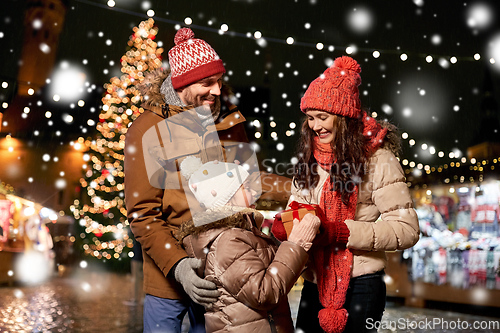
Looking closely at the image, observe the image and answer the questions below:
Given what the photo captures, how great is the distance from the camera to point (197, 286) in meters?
2.02

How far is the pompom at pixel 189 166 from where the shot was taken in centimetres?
217

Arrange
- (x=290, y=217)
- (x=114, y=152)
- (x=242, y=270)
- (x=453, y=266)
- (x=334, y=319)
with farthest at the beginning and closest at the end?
(x=114, y=152), (x=453, y=266), (x=334, y=319), (x=290, y=217), (x=242, y=270)

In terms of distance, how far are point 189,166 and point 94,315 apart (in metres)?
5.47

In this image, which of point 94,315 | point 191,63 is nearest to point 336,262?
point 191,63

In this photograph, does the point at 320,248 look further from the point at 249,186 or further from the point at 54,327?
the point at 54,327

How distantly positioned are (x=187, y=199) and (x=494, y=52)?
5834 mm

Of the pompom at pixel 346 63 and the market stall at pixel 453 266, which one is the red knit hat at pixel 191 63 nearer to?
the pompom at pixel 346 63

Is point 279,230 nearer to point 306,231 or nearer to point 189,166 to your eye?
point 306,231

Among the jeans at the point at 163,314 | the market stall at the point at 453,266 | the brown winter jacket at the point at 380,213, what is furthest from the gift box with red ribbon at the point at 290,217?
the market stall at the point at 453,266

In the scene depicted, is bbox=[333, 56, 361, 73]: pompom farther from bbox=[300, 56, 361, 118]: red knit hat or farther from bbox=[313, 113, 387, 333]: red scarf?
bbox=[313, 113, 387, 333]: red scarf

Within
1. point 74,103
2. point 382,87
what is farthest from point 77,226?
point 382,87

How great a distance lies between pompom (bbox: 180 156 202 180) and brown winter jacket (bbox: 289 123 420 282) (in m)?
0.69

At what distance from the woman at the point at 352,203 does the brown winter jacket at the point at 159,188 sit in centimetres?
67

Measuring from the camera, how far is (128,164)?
91.6 inches
